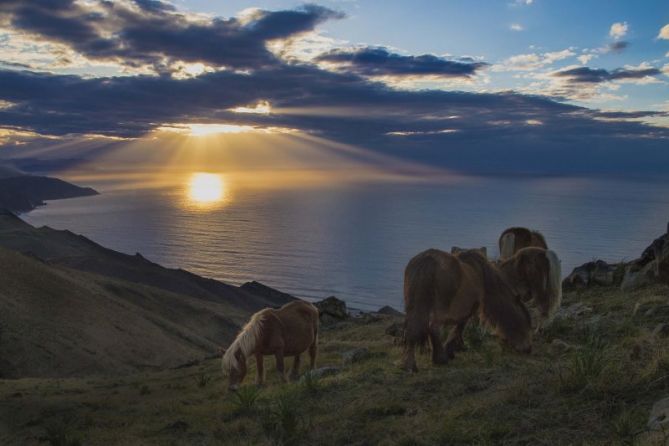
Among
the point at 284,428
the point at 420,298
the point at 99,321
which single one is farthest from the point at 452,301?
the point at 99,321

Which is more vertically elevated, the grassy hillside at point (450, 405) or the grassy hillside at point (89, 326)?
the grassy hillside at point (450, 405)

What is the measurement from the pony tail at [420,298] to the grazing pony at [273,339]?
3.88 m

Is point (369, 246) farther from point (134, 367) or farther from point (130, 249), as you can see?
point (134, 367)

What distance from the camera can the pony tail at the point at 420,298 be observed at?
8.41 meters

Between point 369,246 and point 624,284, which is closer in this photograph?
point 624,284

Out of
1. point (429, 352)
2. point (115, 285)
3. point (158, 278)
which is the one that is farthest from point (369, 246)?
point (429, 352)

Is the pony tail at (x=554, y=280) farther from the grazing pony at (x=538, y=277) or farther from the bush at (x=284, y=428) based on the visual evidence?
the bush at (x=284, y=428)

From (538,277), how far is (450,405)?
4549mm

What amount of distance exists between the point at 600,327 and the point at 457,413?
22.7 feet

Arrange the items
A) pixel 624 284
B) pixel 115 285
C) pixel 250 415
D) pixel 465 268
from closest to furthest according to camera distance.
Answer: pixel 250 415 → pixel 465 268 → pixel 624 284 → pixel 115 285

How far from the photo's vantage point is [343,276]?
10738 centimetres

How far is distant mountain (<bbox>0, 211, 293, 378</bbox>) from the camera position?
3747cm

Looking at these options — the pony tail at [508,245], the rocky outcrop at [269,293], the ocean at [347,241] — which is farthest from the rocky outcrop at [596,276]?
the rocky outcrop at [269,293]

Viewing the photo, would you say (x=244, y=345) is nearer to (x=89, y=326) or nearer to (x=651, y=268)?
(x=651, y=268)
